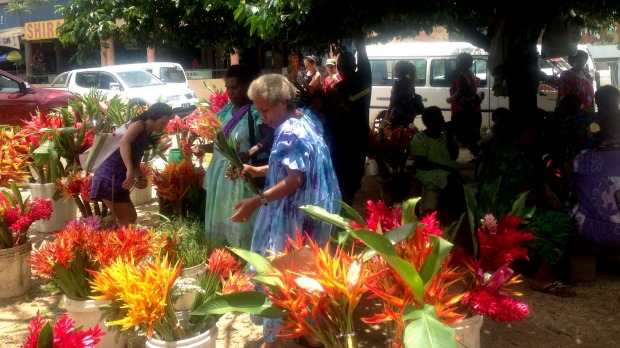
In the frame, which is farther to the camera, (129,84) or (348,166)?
(129,84)

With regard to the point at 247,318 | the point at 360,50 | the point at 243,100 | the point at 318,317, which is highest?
the point at 360,50

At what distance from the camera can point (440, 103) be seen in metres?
12.0

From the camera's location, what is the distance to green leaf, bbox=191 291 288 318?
6.81 ft

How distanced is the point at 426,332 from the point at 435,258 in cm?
27

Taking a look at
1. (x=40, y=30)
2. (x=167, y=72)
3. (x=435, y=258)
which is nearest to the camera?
(x=435, y=258)

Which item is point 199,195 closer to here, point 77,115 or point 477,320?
point 77,115

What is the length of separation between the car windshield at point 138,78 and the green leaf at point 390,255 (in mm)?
13428

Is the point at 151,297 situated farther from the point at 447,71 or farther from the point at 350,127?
the point at 447,71

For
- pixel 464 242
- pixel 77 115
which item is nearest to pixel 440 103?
pixel 77 115

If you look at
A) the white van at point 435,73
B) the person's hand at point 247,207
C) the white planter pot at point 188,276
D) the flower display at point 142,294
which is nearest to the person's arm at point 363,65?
the white planter pot at point 188,276

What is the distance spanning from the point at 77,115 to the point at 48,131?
21.8 inches

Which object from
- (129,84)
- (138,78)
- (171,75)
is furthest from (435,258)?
(171,75)

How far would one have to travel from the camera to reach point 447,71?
1184 centimetres

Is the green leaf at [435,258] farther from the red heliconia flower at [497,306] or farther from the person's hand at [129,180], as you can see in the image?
the person's hand at [129,180]
